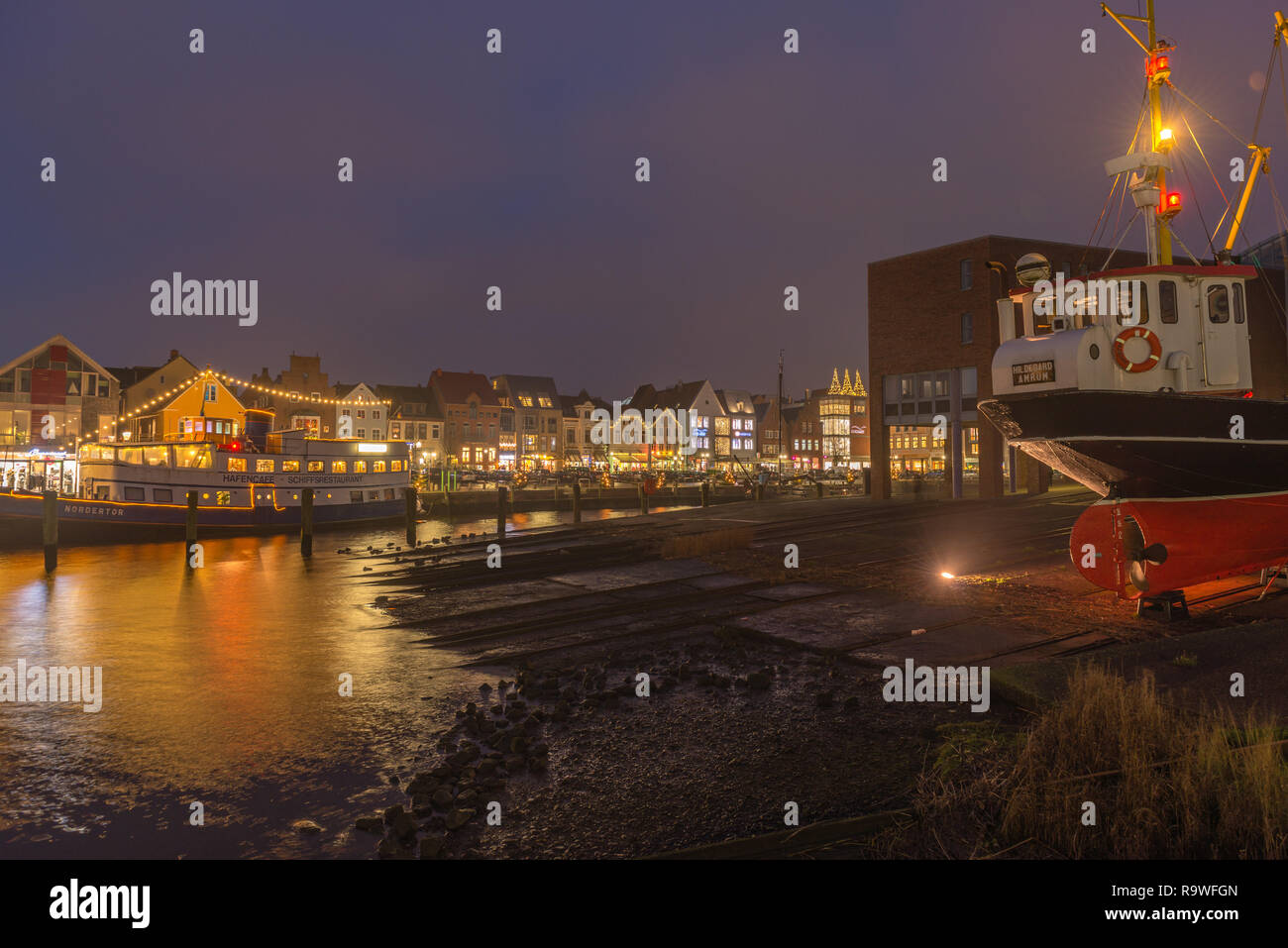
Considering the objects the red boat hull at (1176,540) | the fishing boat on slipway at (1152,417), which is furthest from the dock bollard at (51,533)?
the red boat hull at (1176,540)

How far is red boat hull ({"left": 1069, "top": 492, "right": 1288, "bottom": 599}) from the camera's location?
10.5 metres

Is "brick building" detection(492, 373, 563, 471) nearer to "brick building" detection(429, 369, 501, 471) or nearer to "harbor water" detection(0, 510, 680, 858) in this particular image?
"brick building" detection(429, 369, 501, 471)

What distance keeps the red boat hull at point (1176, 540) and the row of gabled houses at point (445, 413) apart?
37.8 metres

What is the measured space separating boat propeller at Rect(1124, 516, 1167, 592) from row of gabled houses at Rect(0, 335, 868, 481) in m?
38.2

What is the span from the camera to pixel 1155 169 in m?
12.4

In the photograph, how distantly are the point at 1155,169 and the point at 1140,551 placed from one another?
699 cm

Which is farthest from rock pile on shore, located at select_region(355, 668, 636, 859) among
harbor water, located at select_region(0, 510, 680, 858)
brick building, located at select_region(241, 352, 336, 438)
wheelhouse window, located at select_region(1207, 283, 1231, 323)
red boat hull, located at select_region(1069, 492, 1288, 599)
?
brick building, located at select_region(241, 352, 336, 438)

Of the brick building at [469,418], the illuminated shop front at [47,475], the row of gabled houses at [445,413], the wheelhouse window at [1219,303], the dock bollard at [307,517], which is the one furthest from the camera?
the brick building at [469,418]

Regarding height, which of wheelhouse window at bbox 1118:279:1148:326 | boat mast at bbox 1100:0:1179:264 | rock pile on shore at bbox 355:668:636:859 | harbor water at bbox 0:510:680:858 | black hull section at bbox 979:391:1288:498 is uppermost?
boat mast at bbox 1100:0:1179:264

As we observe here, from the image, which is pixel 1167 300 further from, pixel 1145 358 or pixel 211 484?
pixel 211 484

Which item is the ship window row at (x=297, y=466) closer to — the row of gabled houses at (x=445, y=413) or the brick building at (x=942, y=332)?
the row of gabled houses at (x=445, y=413)

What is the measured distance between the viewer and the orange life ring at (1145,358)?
10.6 metres

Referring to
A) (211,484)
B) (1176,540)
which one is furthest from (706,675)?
(211,484)

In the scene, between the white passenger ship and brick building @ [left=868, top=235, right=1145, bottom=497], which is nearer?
brick building @ [left=868, top=235, right=1145, bottom=497]
